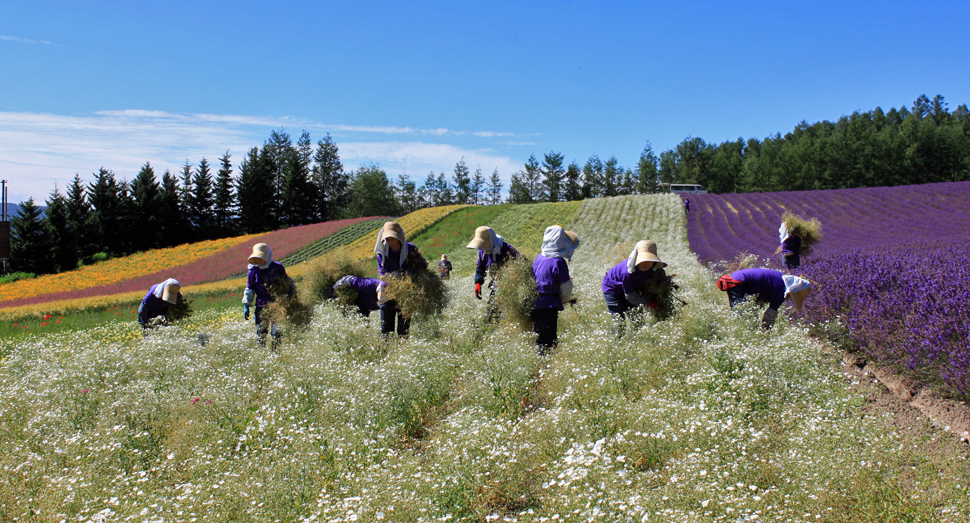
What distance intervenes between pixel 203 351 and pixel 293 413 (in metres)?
3.24

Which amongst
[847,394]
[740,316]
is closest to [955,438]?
[847,394]

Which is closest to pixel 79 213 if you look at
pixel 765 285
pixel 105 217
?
pixel 105 217

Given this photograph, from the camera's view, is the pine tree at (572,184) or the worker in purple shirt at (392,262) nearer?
the worker in purple shirt at (392,262)

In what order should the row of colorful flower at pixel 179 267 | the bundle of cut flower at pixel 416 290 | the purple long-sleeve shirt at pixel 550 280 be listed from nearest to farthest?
the purple long-sleeve shirt at pixel 550 280
the bundle of cut flower at pixel 416 290
the row of colorful flower at pixel 179 267

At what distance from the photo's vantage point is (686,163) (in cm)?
7438

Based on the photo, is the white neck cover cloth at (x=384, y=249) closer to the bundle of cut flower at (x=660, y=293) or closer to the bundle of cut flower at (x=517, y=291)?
the bundle of cut flower at (x=517, y=291)

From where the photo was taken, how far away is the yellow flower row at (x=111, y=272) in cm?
2459

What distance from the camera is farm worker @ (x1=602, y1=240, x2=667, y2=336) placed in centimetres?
523

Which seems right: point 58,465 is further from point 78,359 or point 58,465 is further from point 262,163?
point 262,163

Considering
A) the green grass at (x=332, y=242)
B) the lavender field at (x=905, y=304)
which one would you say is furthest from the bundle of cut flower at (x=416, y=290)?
the green grass at (x=332, y=242)

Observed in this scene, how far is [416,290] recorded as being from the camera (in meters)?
6.21

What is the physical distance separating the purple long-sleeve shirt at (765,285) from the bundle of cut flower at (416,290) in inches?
133

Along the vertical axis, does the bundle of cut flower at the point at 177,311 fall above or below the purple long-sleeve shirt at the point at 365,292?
below

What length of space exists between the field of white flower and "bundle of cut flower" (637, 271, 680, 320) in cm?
18
